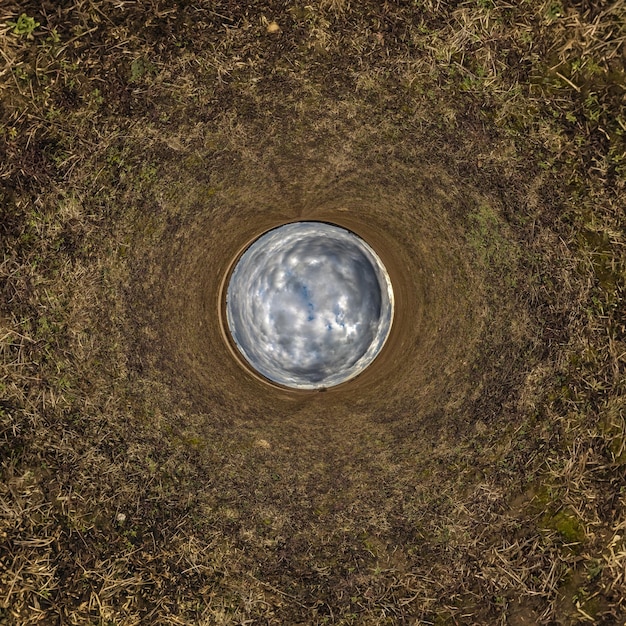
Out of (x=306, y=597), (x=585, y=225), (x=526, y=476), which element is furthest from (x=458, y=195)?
(x=306, y=597)

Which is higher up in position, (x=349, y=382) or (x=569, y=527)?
(x=349, y=382)

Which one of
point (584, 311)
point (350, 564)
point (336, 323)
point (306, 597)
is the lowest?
point (306, 597)

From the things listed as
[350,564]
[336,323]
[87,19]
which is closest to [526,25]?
[336,323]

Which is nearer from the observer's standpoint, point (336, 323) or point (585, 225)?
point (336, 323)

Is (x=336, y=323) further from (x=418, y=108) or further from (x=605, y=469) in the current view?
(x=605, y=469)

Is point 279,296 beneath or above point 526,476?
above

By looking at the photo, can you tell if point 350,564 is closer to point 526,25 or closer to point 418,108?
point 418,108
